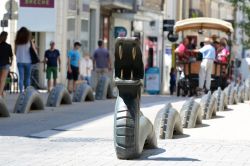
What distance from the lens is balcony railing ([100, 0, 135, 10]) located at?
45.8 meters

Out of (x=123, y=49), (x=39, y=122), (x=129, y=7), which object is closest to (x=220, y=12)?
(x=129, y=7)

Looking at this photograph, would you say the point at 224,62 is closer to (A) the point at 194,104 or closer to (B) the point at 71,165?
(A) the point at 194,104

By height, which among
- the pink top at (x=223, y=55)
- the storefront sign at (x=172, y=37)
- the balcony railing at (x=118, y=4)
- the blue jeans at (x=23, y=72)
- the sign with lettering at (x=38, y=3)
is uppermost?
the balcony railing at (x=118, y=4)

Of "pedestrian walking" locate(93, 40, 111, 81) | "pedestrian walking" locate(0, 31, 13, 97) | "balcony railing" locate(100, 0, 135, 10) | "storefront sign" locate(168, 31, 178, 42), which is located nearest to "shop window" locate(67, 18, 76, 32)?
"balcony railing" locate(100, 0, 135, 10)

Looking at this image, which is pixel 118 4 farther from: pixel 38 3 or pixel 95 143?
pixel 95 143

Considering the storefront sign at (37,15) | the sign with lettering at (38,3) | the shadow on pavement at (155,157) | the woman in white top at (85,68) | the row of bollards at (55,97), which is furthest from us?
the woman in white top at (85,68)

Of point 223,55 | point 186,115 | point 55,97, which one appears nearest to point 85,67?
point 223,55

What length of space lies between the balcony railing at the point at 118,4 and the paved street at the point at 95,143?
2771cm

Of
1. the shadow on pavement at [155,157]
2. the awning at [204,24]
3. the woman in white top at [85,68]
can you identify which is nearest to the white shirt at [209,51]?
the awning at [204,24]

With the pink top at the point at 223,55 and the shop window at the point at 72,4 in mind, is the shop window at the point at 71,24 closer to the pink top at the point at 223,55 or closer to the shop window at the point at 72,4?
the shop window at the point at 72,4

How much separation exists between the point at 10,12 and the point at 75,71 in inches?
165

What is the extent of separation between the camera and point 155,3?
58.8 meters

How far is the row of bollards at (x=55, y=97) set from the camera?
18094mm

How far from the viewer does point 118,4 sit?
152 ft
